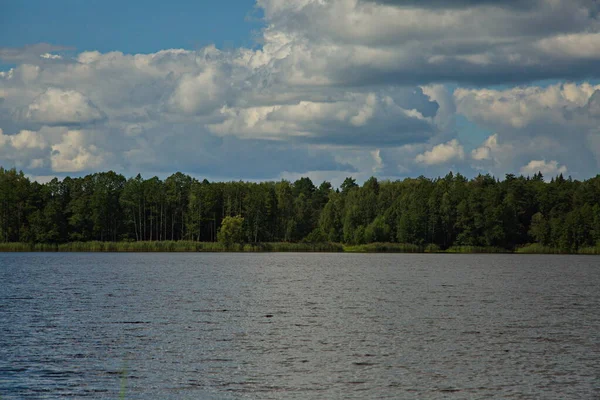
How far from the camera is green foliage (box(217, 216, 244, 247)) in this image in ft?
557

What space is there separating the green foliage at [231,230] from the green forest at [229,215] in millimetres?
236

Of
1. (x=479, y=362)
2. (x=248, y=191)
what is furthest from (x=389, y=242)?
(x=479, y=362)

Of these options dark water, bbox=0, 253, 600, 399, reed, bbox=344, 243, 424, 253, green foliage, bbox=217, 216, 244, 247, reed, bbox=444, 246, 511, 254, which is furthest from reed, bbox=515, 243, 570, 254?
dark water, bbox=0, 253, 600, 399

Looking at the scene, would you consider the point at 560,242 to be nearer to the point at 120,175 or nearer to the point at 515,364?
the point at 120,175

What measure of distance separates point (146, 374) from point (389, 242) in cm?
17623

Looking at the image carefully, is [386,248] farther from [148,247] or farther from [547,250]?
[148,247]

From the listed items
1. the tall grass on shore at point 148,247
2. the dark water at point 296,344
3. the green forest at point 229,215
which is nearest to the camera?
the dark water at point 296,344

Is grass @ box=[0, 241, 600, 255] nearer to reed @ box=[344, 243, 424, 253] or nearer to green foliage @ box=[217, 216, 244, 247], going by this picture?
reed @ box=[344, 243, 424, 253]

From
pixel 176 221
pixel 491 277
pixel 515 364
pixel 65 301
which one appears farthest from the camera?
pixel 176 221

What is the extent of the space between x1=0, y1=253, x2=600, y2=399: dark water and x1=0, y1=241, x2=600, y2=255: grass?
107766mm

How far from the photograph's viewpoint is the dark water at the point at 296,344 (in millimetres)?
24391

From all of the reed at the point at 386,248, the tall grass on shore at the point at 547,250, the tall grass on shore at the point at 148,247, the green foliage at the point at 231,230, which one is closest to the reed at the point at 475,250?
the tall grass on shore at the point at 547,250

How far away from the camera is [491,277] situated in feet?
276

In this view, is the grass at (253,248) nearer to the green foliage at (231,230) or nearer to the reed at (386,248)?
the reed at (386,248)
